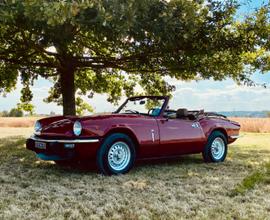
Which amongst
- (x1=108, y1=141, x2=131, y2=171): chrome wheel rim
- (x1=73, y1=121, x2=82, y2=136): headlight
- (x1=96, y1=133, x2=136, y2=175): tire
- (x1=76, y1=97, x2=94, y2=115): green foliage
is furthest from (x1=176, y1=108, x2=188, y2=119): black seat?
(x1=76, y1=97, x2=94, y2=115): green foliage

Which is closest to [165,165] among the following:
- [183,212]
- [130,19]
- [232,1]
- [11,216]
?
[130,19]

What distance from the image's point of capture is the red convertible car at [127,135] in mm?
6965

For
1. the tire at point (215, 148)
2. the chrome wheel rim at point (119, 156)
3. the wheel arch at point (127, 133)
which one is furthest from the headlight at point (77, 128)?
the tire at point (215, 148)

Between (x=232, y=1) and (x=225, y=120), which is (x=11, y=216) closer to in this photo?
(x=225, y=120)

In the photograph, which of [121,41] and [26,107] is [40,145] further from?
[26,107]

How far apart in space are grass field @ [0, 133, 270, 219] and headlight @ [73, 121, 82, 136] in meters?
0.75

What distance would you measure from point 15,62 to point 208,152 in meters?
7.76

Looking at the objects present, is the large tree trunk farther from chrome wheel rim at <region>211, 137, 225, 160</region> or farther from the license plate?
the license plate

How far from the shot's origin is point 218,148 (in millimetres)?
9430

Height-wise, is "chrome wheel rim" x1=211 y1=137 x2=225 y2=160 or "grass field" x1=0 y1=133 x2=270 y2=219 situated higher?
"chrome wheel rim" x1=211 y1=137 x2=225 y2=160

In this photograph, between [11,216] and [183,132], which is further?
[183,132]

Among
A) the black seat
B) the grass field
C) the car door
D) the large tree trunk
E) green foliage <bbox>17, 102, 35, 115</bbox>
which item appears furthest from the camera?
green foliage <bbox>17, 102, 35, 115</bbox>

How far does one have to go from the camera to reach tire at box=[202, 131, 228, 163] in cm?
911

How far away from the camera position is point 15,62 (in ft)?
45.5
